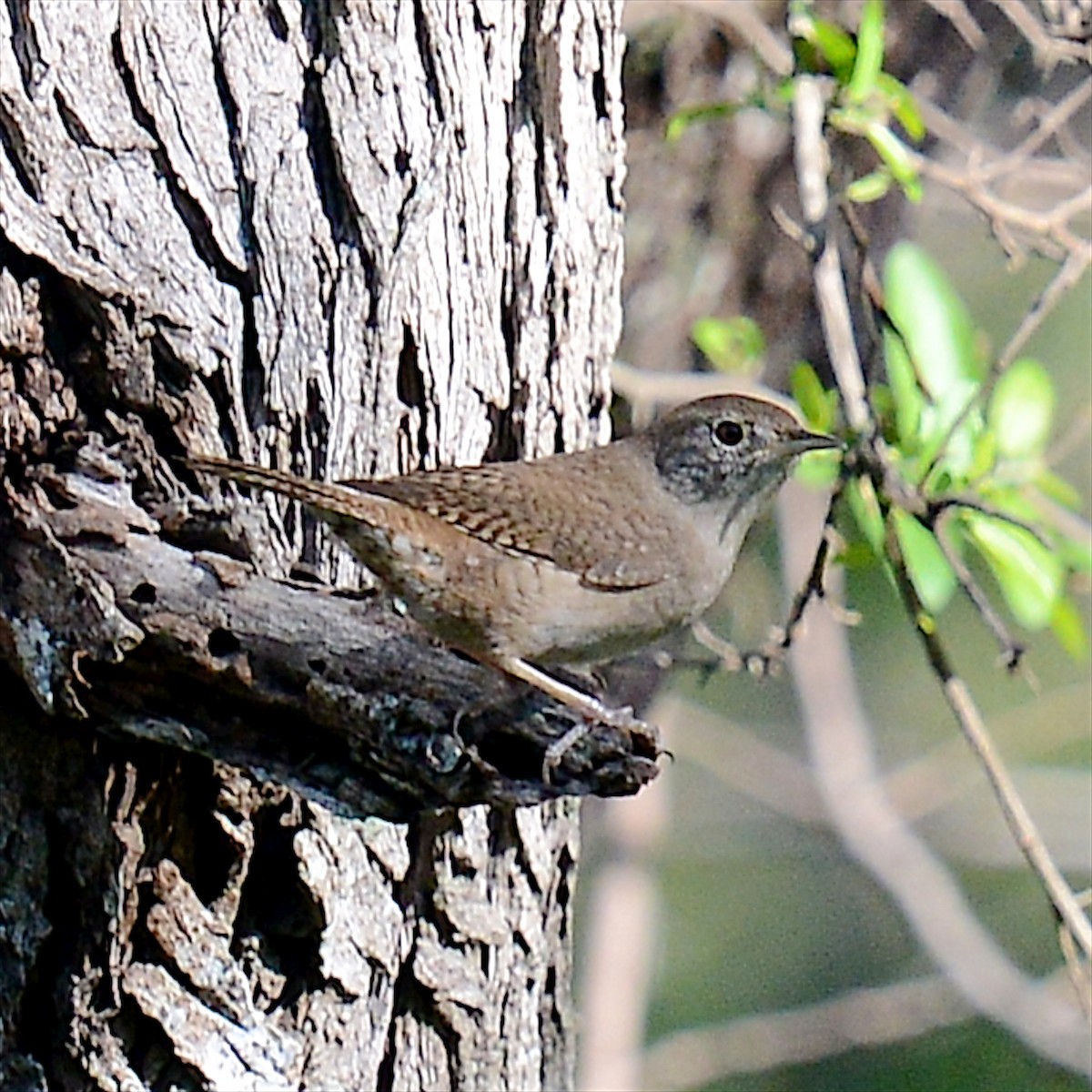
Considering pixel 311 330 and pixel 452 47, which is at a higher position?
pixel 452 47

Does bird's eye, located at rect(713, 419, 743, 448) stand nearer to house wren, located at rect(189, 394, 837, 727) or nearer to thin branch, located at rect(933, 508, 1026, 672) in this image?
house wren, located at rect(189, 394, 837, 727)

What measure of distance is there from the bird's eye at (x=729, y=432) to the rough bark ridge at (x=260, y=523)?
12.2 inches

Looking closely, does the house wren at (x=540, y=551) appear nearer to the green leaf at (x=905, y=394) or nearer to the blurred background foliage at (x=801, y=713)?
the green leaf at (x=905, y=394)

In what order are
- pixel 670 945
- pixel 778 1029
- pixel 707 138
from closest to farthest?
pixel 707 138, pixel 778 1029, pixel 670 945

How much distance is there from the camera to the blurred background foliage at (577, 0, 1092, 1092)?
164 inches

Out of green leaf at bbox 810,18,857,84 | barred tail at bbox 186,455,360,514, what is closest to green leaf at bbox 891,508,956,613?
green leaf at bbox 810,18,857,84

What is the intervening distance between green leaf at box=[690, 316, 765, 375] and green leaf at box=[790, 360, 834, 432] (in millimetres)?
486

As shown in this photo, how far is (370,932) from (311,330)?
33.5 inches

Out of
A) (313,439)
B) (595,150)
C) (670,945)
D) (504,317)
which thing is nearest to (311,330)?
(313,439)

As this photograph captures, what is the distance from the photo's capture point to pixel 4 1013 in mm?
2453

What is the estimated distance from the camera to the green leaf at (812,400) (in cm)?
326

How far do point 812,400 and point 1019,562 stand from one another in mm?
456

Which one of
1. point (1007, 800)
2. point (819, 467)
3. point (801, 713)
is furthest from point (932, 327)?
point (801, 713)

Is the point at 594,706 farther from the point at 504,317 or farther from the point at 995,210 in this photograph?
the point at 995,210
